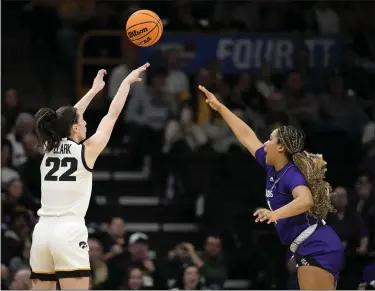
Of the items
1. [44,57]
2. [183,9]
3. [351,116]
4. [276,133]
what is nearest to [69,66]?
[44,57]

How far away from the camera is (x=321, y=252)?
841 centimetres

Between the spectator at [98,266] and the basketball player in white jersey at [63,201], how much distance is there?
3.88 metres

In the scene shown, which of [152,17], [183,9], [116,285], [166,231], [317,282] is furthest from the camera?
[183,9]

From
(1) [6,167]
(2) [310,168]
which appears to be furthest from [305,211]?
(1) [6,167]

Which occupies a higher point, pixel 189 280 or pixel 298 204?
pixel 298 204

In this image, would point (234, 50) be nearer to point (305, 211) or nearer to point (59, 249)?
point (305, 211)

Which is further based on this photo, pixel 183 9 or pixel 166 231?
pixel 183 9

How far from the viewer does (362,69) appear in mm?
14727

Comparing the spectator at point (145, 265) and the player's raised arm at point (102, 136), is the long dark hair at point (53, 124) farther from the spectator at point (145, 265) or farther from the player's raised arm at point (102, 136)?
the spectator at point (145, 265)

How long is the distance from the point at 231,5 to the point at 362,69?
6.37ft

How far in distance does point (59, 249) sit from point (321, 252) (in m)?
2.00

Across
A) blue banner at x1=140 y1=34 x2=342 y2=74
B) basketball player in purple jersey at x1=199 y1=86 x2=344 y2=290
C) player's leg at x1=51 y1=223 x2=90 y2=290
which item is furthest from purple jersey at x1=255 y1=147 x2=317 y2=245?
blue banner at x1=140 y1=34 x2=342 y2=74

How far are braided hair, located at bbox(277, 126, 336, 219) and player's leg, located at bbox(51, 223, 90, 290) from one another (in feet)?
5.72

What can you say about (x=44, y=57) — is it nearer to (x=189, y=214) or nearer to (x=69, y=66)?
(x=69, y=66)
